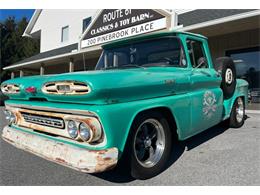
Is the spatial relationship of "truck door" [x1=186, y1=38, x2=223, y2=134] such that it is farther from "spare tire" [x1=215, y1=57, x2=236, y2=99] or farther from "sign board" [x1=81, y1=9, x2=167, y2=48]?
"sign board" [x1=81, y1=9, x2=167, y2=48]

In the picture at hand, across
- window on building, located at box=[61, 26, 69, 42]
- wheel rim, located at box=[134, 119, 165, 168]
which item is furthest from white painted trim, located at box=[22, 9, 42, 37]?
wheel rim, located at box=[134, 119, 165, 168]

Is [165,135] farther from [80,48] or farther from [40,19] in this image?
[40,19]

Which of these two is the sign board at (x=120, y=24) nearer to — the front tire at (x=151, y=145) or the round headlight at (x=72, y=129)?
the front tire at (x=151, y=145)

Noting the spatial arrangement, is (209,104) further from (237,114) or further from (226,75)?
(237,114)

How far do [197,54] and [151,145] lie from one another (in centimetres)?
178

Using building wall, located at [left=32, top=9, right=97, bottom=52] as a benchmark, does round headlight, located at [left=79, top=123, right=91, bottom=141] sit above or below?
below

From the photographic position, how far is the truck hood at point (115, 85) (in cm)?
214

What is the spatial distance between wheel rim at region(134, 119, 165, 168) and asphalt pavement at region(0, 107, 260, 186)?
224 mm

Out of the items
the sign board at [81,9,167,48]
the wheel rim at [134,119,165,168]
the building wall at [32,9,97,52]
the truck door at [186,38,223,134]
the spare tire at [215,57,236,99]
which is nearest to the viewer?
the wheel rim at [134,119,165,168]

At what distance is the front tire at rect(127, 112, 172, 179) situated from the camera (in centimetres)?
257

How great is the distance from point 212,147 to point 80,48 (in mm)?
10332

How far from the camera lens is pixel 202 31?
343 inches

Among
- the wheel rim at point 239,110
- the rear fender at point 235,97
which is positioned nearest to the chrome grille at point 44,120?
the rear fender at point 235,97

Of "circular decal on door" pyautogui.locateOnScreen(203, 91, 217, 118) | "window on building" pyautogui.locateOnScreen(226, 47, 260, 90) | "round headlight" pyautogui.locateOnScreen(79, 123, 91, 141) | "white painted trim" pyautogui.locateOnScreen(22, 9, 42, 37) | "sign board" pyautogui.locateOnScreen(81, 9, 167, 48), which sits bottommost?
"round headlight" pyautogui.locateOnScreen(79, 123, 91, 141)
